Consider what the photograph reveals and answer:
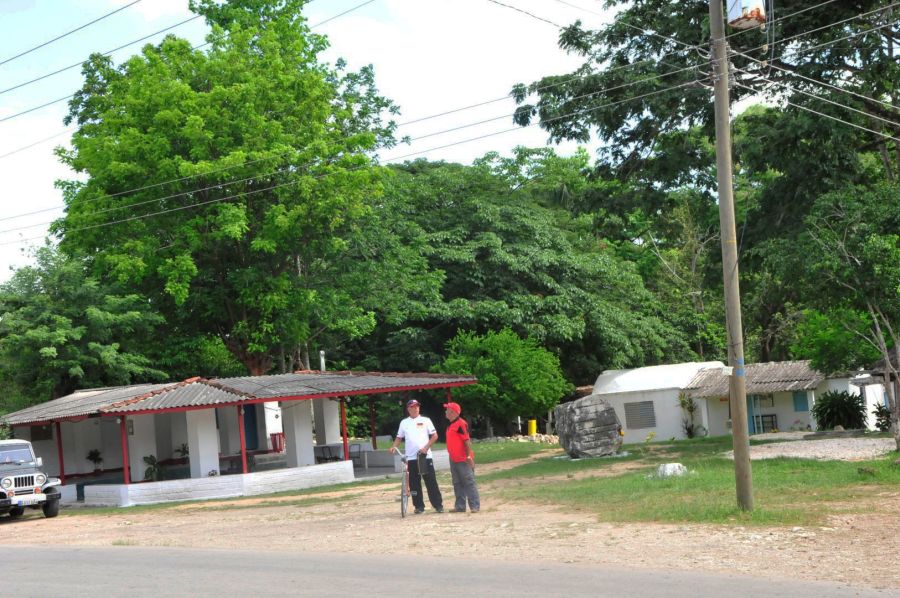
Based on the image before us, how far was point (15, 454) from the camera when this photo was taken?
78.8 ft

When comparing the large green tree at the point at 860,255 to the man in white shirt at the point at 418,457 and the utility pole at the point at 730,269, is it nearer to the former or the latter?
the utility pole at the point at 730,269

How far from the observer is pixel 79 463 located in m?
33.0

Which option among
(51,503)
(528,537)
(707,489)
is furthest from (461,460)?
(51,503)

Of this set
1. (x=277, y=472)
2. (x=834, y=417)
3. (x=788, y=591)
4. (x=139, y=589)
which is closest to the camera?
(x=788, y=591)

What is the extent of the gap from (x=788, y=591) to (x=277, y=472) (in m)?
20.2

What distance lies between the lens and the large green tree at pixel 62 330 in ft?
102

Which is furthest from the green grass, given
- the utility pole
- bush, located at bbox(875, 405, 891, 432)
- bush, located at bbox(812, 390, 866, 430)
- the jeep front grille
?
the utility pole

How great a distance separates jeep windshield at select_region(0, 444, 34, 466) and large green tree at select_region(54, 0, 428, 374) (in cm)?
936

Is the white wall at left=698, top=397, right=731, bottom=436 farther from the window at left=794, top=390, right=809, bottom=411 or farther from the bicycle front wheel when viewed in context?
the bicycle front wheel

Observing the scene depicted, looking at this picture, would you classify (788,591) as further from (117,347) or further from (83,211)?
(83,211)

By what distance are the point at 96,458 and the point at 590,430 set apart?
1658 cm

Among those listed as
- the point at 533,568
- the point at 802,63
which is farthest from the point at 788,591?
the point at 802,63

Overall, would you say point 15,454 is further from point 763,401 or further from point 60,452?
point 763,401

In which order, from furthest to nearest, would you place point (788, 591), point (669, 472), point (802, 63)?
point (802, 63) → point (669, 472) → point (788, 591)
